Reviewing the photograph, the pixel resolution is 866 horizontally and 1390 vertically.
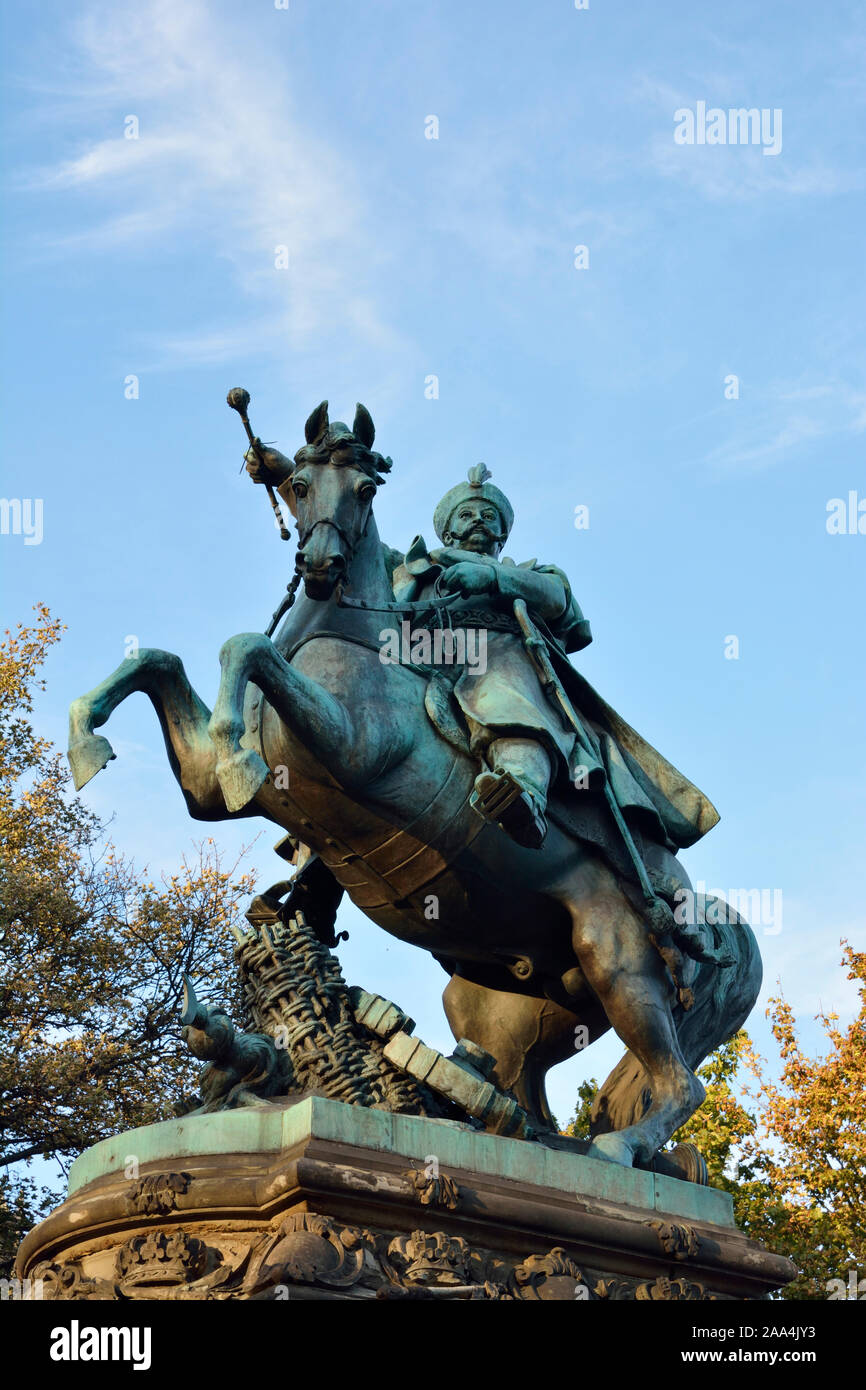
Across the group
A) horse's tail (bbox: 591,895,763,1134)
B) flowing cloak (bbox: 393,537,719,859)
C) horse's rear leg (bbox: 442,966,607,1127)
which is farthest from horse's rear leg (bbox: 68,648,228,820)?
horse's tail (bbox: 591,895,763,1134)

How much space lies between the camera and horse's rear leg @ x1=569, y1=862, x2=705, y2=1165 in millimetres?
9039

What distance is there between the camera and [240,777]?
24.8 ft

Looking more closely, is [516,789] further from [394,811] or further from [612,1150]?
[612,1150]

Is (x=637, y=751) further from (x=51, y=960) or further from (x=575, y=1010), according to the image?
(x=51, y=960)

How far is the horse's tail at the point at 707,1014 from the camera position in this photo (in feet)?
30.9

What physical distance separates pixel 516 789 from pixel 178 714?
1669 mm

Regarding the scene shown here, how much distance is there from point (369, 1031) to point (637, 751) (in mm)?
2645

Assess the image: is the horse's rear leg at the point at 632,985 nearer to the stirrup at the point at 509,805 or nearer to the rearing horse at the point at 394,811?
the rearing horse at the point at 394,811

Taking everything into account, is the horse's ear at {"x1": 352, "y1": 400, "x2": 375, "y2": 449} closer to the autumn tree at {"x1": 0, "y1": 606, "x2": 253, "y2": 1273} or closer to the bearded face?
the bearded face

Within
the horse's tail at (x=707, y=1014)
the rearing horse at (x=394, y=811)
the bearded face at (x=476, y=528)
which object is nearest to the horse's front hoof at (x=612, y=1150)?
the rearing horse at (x=394, y=811)

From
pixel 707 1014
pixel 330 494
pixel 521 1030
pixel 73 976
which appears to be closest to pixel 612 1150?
pixel 521 1030

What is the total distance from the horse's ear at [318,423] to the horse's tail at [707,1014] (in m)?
3.36
